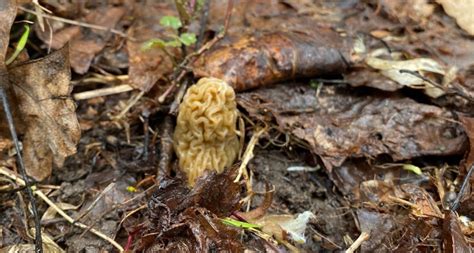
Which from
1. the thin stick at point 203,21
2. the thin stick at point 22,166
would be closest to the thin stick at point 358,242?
the thin stick at point 22,166

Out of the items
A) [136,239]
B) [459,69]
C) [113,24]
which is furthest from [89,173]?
[459,69]

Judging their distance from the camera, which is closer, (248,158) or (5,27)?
(5,27)

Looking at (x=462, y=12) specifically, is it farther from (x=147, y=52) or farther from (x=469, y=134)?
(x=147, y=52)

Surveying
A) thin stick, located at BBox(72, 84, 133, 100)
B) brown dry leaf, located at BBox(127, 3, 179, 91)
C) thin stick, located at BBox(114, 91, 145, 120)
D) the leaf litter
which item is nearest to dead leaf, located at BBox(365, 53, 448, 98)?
the leaf litter

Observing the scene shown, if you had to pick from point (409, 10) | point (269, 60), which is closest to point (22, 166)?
point (269, 60)

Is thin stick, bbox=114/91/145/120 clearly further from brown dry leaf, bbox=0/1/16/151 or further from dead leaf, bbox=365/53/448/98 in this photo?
dead leaf, bbox=365/53/448/98

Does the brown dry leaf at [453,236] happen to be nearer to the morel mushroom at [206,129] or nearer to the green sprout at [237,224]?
the green sprout at [237,224]
